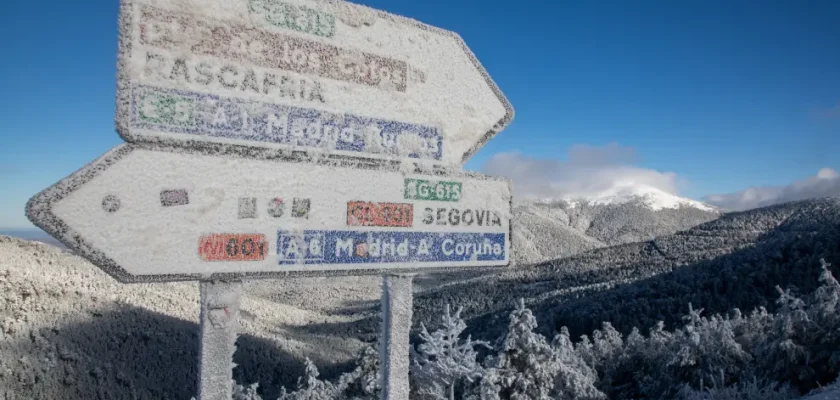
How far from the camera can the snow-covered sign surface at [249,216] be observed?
338 cm

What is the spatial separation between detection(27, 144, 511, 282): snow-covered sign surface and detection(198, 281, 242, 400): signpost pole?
6.7 inches

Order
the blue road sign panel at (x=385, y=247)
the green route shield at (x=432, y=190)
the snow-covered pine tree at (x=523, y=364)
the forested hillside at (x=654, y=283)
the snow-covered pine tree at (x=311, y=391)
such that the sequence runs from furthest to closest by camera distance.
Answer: the forested hillside at (x=654, y=283) < the snow-covered pine tree at (x=311, y=391) < the snow-covered pine tree at (x=523, y=364) < the green route shield at (x=432, y=190) < the blue road sign panel at (x=385, y=247)

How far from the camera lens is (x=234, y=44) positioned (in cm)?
382

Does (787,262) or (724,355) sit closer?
(724,355)

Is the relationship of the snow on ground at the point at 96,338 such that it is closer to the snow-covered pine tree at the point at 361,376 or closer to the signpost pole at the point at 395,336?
the snow-covered pine tree at the point at 361,376

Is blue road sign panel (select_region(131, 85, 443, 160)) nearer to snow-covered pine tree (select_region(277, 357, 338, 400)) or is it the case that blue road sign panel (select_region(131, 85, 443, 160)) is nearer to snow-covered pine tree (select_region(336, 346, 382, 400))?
snow-covered pine tree (select_region(277, 357, 338, 400))

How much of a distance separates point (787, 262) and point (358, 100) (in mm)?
68898

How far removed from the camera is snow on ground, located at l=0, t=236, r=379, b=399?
73.4ft

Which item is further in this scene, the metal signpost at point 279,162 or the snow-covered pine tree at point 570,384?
the snow-covered pine tree at point 570,384

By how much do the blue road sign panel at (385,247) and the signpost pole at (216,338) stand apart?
1.67 ft

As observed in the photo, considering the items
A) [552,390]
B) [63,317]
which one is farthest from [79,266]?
[552,390]

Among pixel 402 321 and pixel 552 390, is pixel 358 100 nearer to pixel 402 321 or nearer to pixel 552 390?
pixel 402 321

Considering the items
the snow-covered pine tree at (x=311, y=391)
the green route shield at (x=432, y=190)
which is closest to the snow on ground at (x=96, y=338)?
the snow-covered pine tree at (x=311, y=391)

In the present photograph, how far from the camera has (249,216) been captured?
12.5 feet
